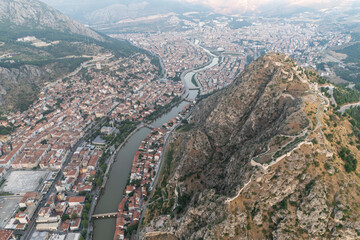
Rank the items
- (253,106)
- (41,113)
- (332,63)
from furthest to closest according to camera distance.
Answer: (332,63), (41,113), (253,106)

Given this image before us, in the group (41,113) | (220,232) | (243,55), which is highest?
(220,232)

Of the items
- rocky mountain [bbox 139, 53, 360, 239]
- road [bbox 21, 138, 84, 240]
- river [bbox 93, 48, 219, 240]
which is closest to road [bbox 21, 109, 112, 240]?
road [bbox 21, 138, 84, 240]

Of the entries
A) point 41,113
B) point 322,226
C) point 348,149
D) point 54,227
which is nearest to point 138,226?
point 54,227

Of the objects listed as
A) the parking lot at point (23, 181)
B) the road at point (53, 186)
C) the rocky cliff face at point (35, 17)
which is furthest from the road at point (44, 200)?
the rocky cliff face at point (35, 17)

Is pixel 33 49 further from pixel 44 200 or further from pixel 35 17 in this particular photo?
pixel 44 200

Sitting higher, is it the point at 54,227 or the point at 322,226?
the point at 322,226

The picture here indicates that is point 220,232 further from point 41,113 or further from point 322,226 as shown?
point 41,113

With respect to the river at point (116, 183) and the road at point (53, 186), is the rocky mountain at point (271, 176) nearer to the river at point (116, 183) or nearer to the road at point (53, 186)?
the river at point (116, 183)
